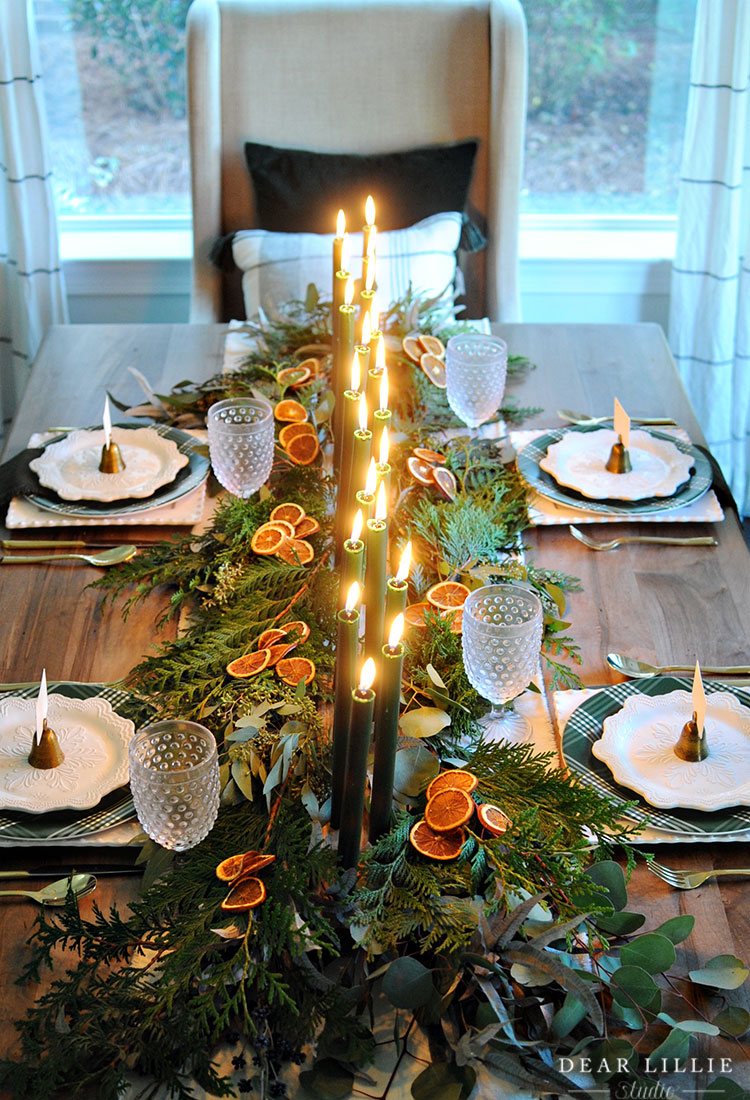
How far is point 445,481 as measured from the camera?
1453 millimetres

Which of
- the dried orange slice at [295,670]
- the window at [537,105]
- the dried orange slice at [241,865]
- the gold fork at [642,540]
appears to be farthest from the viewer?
the window at [537,105]

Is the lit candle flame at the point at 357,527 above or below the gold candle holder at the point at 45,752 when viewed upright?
above

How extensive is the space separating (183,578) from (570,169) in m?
2.25

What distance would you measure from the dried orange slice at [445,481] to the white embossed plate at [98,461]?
0.36m

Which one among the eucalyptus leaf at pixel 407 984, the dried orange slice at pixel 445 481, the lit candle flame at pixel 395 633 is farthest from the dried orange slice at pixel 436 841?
the dried orange slice at pixel 445 481

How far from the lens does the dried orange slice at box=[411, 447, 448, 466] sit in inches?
59.2

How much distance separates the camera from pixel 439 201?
2.47 meters

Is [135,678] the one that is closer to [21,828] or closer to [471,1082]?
[21,828]

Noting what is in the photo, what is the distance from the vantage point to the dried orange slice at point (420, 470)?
4.77 feet

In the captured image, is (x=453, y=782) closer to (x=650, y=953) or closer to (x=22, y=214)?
(x=650, y=953)

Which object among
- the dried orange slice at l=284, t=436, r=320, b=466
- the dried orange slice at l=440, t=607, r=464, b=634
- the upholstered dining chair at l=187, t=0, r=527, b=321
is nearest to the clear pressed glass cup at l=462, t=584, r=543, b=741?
the dried orange slice at l=440, t=607, r=464, b=634

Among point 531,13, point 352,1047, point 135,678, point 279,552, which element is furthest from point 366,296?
point 531,13

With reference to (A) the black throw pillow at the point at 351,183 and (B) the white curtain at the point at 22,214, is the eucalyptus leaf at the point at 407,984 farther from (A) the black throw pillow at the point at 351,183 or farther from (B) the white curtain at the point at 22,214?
(B) the white curtain at the point at 22,214

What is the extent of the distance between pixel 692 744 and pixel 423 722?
0.25 m
